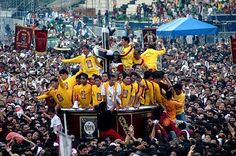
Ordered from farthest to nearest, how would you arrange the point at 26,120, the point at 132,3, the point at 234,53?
the point at 132,3, the point at 234,53, the point at 26,120

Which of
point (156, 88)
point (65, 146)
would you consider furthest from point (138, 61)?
point (65, 146)

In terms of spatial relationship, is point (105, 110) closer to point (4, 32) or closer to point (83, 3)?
point (4, 32)

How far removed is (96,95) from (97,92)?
7 cm

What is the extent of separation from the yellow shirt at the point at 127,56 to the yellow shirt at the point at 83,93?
63.5 inches

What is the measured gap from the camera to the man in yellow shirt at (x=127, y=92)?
23.4 metres

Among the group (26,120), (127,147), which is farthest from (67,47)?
(127,147)

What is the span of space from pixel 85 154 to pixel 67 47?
2812 centimetres

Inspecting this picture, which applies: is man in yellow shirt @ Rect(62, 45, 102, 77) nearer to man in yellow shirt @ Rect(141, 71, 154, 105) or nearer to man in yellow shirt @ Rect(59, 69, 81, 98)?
man in yellow shirt @ Rect(59, 69, 81, 98)

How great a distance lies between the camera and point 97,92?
23.8 m

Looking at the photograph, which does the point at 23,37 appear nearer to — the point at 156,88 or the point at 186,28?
the point at 186,28

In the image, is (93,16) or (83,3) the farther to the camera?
(83,3)

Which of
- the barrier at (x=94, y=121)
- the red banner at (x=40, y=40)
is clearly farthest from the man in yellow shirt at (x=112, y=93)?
the red banner at (x=40, y=40)

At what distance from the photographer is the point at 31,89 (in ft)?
111

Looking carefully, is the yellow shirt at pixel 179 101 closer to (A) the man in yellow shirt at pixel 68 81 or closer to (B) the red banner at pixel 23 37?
Answer: (A) the man in yellow shirt at pixel 68 81
